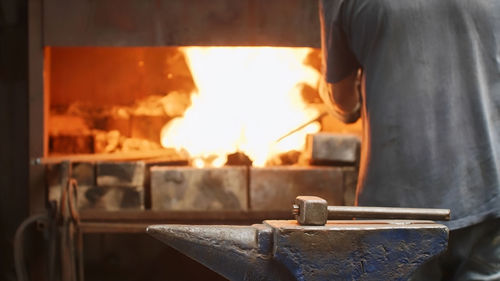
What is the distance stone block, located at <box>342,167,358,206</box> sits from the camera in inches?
145

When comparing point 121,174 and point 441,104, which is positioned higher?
point 441,104

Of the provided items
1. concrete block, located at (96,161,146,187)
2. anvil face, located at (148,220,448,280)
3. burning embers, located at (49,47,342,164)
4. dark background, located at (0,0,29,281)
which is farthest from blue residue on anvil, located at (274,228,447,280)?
dark background, located at (0,0,29,281)

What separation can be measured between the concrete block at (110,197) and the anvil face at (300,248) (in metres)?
1.95

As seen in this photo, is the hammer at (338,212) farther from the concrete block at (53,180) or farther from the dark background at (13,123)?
the dark background at (13,123)

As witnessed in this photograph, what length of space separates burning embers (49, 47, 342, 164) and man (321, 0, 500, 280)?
175 cm

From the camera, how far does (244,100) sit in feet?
13.8

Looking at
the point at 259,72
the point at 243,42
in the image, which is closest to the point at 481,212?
the point at 243,42

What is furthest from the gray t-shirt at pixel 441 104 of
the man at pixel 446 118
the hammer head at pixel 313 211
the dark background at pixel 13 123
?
the dark background at pixel 13 123

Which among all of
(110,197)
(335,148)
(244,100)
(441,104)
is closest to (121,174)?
(110,197)

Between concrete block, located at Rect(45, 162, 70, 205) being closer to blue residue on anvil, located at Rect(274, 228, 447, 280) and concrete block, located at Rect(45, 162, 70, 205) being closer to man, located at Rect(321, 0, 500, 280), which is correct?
man, located at Rect(321, 0, 500, 280)

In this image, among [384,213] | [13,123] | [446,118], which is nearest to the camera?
[384,213]

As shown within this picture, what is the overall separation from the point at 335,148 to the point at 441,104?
143 cm

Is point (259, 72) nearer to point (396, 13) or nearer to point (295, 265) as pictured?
point (396, 13)

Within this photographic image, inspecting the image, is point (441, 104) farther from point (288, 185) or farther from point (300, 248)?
point (288, 185)
